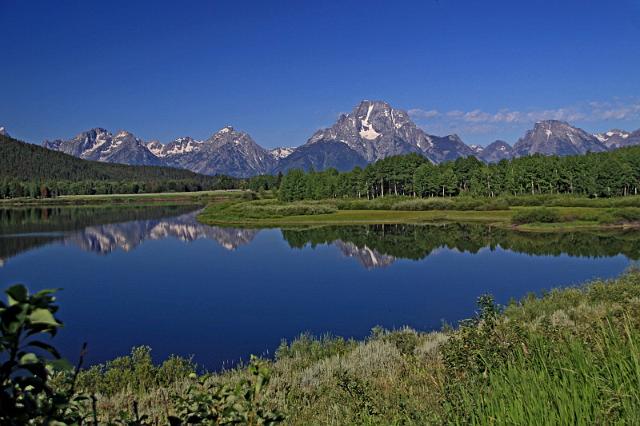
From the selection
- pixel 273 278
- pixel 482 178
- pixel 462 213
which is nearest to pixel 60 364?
pixel 273 278

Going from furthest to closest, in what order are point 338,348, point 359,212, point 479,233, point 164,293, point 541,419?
point 359,212 → point 479,233 → point 164,293 → point 338,348 → point 541,419

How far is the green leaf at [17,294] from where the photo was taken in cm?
171

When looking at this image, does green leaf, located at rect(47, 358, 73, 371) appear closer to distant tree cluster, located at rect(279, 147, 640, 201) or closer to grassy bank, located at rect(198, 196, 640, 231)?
grassy bank, located at rect(198, 196, 640, 231)

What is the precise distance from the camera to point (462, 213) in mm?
89188

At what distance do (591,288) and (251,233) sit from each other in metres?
58.7

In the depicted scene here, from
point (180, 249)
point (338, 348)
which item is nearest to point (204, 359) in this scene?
point (338, 348)

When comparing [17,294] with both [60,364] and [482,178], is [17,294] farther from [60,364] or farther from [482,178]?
[482,178]

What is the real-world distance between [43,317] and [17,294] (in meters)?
0.12

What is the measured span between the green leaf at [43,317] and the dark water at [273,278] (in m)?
20.0

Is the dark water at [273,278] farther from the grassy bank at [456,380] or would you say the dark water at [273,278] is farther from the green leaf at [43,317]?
the green leaf at [43,317]

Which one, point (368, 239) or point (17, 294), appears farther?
point (368, 239)

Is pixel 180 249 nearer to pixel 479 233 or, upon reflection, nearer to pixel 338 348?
pixel 479 233

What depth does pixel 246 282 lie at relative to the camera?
3975cm

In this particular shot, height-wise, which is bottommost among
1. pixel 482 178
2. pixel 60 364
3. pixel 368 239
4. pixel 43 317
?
pixel 368 239
